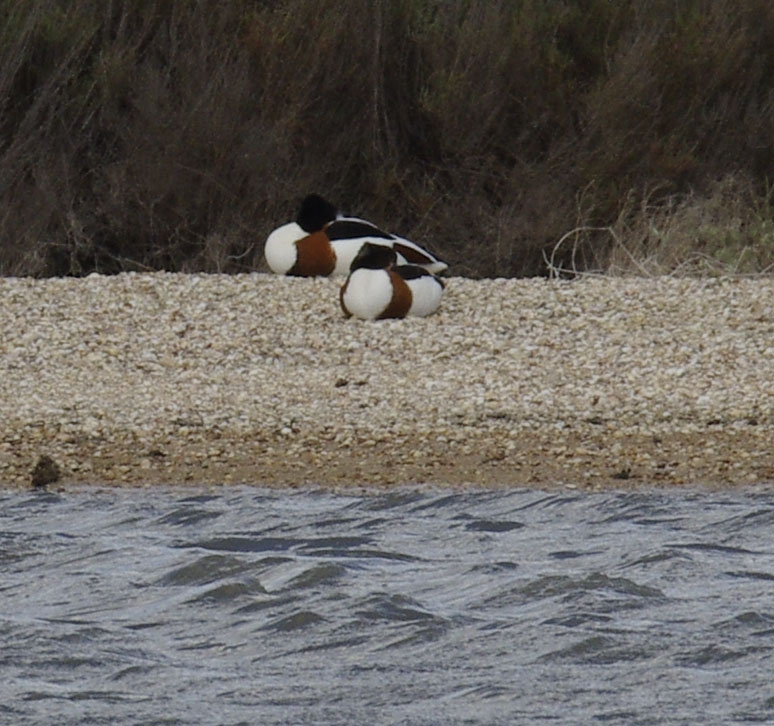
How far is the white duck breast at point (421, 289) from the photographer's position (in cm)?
1094

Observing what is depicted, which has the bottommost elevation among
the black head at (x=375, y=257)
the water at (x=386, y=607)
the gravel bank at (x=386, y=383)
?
the water at (x=386, y=607)

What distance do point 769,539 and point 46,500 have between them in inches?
122

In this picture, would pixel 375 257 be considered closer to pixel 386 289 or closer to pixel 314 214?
pixel 386 289

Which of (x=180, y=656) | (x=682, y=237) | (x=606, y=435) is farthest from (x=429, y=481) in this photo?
(x=682, y=237)

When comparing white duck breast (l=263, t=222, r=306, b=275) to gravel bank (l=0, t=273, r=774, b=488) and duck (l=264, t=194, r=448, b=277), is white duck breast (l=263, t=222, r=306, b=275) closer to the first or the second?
duck (l=264, t=194, r=448, b=277)

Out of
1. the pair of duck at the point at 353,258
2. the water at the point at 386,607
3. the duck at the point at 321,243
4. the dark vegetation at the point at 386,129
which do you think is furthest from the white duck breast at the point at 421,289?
the water at the point at 386,607

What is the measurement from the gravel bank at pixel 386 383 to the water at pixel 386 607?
443mm

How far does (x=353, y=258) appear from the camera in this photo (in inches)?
472

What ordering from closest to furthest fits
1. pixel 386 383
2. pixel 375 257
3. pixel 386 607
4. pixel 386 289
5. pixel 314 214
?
1. pixel 386 607
2. pixel 386 383
3. pixel 386 289
4. pixel 375 257
5. pixel 314 214

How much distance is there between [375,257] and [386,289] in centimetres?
44

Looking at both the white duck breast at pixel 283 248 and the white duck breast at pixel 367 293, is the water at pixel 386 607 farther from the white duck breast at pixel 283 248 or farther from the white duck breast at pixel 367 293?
the white duck breast at pixel 283 248

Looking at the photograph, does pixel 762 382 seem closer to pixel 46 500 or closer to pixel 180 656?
pixel 46 500

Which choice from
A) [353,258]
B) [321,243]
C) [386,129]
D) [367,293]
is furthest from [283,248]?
[386,129]

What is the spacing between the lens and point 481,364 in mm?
10070
